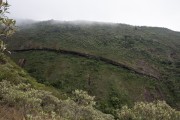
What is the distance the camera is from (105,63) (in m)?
140

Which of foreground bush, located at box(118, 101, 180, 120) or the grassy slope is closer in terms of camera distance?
foreground bush, located at box(118, 101, 180, 120)

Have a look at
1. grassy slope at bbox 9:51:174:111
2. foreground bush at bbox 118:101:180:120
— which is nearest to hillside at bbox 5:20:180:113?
grassy slope at bbox 9:51:174:111

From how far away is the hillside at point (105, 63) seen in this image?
121000 mm

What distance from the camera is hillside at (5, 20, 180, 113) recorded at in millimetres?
121000

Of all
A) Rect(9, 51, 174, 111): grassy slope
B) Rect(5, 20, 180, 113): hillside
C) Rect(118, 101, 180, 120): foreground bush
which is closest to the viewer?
Rect(118, 101, 180, 120): foreground bush

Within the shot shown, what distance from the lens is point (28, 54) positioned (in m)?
145

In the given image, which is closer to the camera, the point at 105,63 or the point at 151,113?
the point at 151,113

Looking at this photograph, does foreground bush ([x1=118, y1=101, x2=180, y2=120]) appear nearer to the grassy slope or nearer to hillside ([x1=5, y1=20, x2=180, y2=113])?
hillside ([x1=5, y1=20, x2=180, y2=113])

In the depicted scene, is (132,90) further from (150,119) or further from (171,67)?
(150,119)

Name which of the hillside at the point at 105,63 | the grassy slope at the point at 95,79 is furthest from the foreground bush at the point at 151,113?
the grassy slope at the point at 95,79

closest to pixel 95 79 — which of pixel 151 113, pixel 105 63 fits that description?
pixel 105 63

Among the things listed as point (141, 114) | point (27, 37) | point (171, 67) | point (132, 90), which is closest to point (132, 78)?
point (132, 90)

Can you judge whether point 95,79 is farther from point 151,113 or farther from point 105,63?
point 151,113

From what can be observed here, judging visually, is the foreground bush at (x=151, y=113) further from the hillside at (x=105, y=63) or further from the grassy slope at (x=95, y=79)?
the grassy slope at (x=95, y=79)
